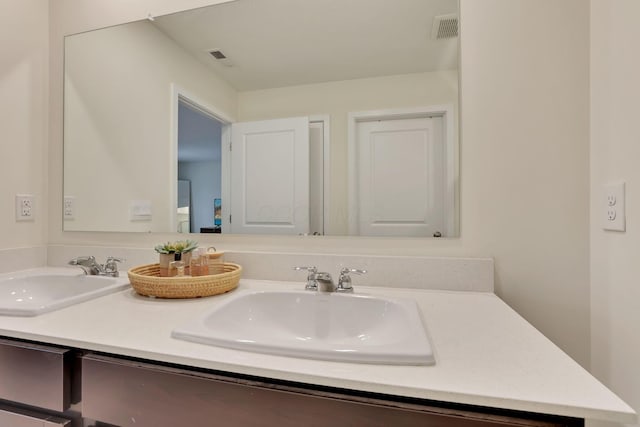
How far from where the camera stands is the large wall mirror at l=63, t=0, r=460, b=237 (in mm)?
1075

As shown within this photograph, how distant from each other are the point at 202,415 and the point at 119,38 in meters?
1.58

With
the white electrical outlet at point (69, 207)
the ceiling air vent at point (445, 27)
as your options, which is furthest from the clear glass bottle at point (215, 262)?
the ceiling air vent at point (445, 27)

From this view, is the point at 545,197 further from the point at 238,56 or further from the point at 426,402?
the point at 238,56

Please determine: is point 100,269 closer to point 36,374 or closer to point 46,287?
point 46,287

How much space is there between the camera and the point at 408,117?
108 cm

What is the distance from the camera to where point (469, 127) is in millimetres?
1046

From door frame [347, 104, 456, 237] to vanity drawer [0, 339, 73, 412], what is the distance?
2.82 feet

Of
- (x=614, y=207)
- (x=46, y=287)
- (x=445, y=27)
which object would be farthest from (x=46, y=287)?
(x=614, y=207)

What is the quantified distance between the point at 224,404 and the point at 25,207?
1.44m

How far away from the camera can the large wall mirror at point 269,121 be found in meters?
1.08

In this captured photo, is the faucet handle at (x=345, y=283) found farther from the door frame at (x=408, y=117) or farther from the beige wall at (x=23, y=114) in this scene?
the beige wall at (x=23, y=114)

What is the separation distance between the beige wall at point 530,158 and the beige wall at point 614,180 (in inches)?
1.5

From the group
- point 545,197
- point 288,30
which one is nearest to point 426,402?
point 545,197

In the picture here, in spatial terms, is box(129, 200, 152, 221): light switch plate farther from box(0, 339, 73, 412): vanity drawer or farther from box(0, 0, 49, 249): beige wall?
box(0, 339, 73, 412): vanity drawer
